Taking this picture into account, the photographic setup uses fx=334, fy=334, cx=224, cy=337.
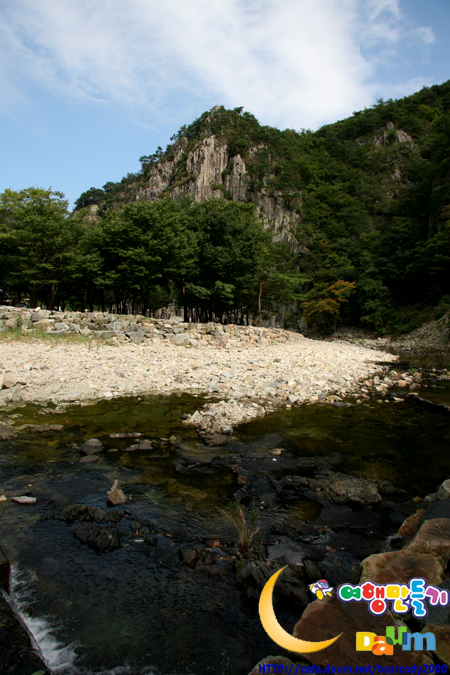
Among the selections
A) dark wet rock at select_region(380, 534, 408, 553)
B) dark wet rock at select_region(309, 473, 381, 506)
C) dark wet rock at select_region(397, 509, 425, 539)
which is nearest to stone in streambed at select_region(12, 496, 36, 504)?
dark wet rock at select_region(309, 473, 381, 506)

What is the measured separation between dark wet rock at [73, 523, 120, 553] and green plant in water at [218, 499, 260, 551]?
1.32m

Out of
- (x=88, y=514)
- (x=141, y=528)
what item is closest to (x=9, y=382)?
(x=88, y=514)

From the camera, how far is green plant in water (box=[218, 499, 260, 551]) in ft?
12.1

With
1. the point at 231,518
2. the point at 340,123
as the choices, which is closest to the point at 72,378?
the point at 231,518

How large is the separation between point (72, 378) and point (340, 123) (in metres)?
108

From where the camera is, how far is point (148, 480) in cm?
511

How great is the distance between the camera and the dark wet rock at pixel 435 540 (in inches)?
108

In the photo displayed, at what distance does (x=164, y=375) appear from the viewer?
12148 millimetres

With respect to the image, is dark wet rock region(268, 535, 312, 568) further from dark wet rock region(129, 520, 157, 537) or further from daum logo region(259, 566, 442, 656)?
dark wet rock region(129, 520, 157, 537)

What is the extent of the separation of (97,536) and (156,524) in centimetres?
68

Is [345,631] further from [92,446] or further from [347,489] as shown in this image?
[92,446]

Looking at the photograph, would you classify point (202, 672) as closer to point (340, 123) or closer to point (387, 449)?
point (387, 449)

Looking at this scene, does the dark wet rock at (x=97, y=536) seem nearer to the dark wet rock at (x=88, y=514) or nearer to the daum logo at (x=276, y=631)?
the dark wet rock at (x=88, y=514)

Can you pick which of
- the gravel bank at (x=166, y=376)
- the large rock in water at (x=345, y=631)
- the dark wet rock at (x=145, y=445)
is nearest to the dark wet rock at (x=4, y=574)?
the large rock in water at (x=345, y=631)
